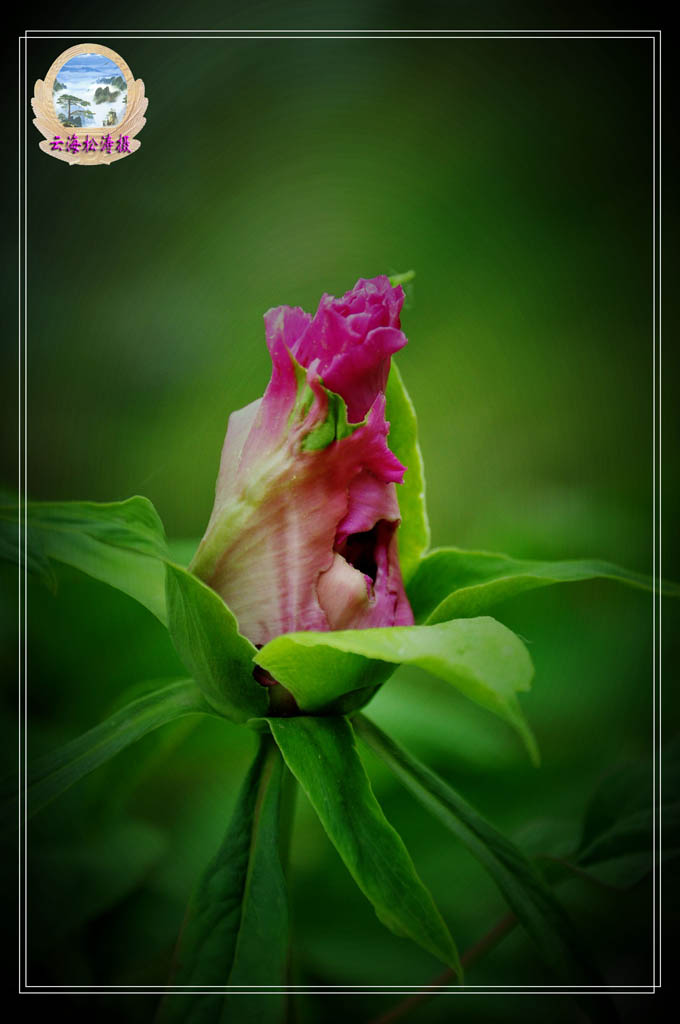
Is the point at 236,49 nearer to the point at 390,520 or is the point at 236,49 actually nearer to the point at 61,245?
the point at 61,245

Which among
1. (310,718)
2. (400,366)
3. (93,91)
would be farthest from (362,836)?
(93,91)

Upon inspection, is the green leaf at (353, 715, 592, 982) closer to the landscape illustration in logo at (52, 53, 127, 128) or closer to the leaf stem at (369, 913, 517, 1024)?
the leaf stem at (369, 913, 517, 1024)

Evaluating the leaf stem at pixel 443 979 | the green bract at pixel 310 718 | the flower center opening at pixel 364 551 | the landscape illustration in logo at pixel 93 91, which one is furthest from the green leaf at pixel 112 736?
the landscape illustration in logo at pixel 93 91

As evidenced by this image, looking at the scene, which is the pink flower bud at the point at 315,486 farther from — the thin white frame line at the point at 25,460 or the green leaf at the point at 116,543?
the thin white frame line at the point at 25,460

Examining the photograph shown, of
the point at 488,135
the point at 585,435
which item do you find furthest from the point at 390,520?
the point at 488,135

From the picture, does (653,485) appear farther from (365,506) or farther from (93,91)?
(93,91)

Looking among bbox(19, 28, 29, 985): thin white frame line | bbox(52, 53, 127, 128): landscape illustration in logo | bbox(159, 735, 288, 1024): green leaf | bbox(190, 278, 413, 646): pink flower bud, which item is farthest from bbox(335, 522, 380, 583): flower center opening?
bbox(52, 53, 127, 128): landscape illustration in logo
